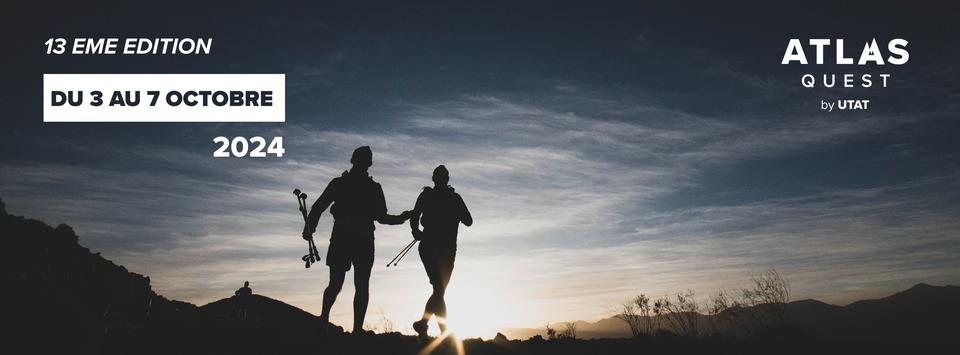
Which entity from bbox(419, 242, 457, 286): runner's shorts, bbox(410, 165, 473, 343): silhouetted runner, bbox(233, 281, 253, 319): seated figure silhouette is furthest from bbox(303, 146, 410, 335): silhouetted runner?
bbox(233, 281, 253, 319): seated figure silhouette

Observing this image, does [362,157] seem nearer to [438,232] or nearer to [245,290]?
[438,232]

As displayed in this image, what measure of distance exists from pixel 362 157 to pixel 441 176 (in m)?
1.12

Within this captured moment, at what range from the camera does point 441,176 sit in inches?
290

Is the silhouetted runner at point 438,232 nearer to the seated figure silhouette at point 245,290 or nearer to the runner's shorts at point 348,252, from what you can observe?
the runner's shorts at point 348,252

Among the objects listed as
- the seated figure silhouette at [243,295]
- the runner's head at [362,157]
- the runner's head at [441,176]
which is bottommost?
the seated figure silhouette at [243,295]

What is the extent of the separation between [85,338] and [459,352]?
333 cm

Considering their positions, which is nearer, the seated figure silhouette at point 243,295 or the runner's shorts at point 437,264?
the runner's shorts at point 437,264

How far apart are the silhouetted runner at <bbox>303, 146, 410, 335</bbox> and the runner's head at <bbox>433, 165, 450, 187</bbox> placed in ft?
3.00

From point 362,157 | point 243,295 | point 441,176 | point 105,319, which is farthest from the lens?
point 243,295

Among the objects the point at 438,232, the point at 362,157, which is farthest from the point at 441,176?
the point at 362,157

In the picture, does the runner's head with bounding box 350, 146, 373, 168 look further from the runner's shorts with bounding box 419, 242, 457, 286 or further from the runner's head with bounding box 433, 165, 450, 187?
the runner's shorts with bounding box 419, 242, 457, 286

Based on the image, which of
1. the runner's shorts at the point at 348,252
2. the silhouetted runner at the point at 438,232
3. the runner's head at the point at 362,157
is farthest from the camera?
the silhouetted runner at the point at 438,232

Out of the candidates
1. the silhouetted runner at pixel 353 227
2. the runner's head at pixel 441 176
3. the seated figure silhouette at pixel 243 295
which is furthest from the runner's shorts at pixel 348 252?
the seated figure silhouette at pixel 243 295

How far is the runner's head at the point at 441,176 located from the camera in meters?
7.34
